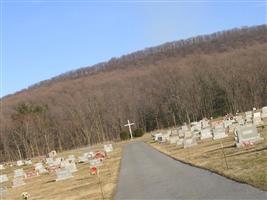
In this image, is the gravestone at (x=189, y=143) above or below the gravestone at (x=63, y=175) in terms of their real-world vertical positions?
above

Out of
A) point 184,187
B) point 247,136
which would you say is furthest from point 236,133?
point 184,187

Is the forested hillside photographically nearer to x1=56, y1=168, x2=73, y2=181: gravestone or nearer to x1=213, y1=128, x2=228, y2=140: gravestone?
x1=213, y1=128, x2=228, y2=140: gravestone

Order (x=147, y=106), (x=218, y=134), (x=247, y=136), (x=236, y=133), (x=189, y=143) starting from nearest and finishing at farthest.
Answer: (x=247, y=136) → (x=236, y=133) → (x=189, y=143) → (x=218, y=134) → (x=147, y=106)

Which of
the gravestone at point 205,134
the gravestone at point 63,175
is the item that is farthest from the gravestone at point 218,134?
the gravestone at point 63,175

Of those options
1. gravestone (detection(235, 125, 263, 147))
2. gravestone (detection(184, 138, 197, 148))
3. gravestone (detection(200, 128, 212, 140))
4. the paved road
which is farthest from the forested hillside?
the paved road

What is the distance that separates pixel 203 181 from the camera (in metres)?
16.4

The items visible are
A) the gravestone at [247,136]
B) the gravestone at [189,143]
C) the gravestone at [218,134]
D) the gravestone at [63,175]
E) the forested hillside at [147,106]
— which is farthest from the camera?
the forested hillside at [147,106]

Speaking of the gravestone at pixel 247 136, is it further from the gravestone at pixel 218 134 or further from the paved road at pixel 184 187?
the gravestone at pixel 218 134

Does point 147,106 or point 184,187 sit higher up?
point 147,106

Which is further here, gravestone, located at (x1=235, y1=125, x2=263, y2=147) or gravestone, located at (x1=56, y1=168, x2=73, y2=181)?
gravestone, located at (x1=56, y1=168, x2=73, y2=181)

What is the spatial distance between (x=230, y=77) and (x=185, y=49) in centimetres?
9037

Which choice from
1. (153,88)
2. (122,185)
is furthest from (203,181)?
(153,88)

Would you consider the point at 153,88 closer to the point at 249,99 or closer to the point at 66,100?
the point at 66,100

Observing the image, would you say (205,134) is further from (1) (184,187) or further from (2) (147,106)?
(2) (147,106)
